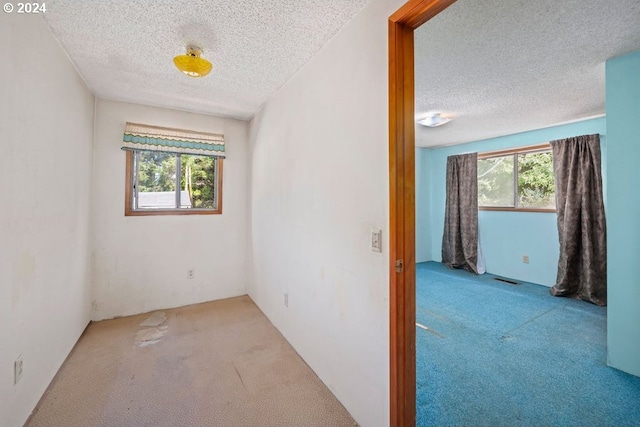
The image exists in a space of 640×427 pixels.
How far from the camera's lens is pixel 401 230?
121 centimetres

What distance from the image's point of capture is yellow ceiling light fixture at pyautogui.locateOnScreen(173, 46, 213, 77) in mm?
1719

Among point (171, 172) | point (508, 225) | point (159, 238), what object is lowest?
point (159, 238)

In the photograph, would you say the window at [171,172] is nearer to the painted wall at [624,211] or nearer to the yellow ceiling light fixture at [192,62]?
the yellow ceiling light fixture at [192,62]

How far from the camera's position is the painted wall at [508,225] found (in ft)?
12.0

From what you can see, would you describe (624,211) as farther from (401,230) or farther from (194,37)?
(194,37)

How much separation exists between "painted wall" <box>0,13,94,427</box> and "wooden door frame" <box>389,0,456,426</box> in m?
1.79

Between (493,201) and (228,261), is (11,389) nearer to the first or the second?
(228,261)

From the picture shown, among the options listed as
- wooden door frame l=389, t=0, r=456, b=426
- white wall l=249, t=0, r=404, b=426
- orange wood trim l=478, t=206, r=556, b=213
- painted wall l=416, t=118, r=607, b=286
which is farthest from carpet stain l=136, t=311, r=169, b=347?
orange wood trim l=478, t=206, r=556, b=213

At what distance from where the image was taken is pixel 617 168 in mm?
1871

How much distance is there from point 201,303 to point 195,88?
239 cm

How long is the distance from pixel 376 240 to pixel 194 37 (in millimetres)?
1721

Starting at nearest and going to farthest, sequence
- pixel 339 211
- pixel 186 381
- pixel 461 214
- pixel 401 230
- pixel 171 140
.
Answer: pixel 401 230 → pixel 339 211 → pixel 186 381 → pixel 171 140 → pixel 461 214

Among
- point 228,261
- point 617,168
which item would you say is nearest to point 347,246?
point 617,168

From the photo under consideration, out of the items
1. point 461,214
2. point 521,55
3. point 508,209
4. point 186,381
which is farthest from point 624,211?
point 186,381
